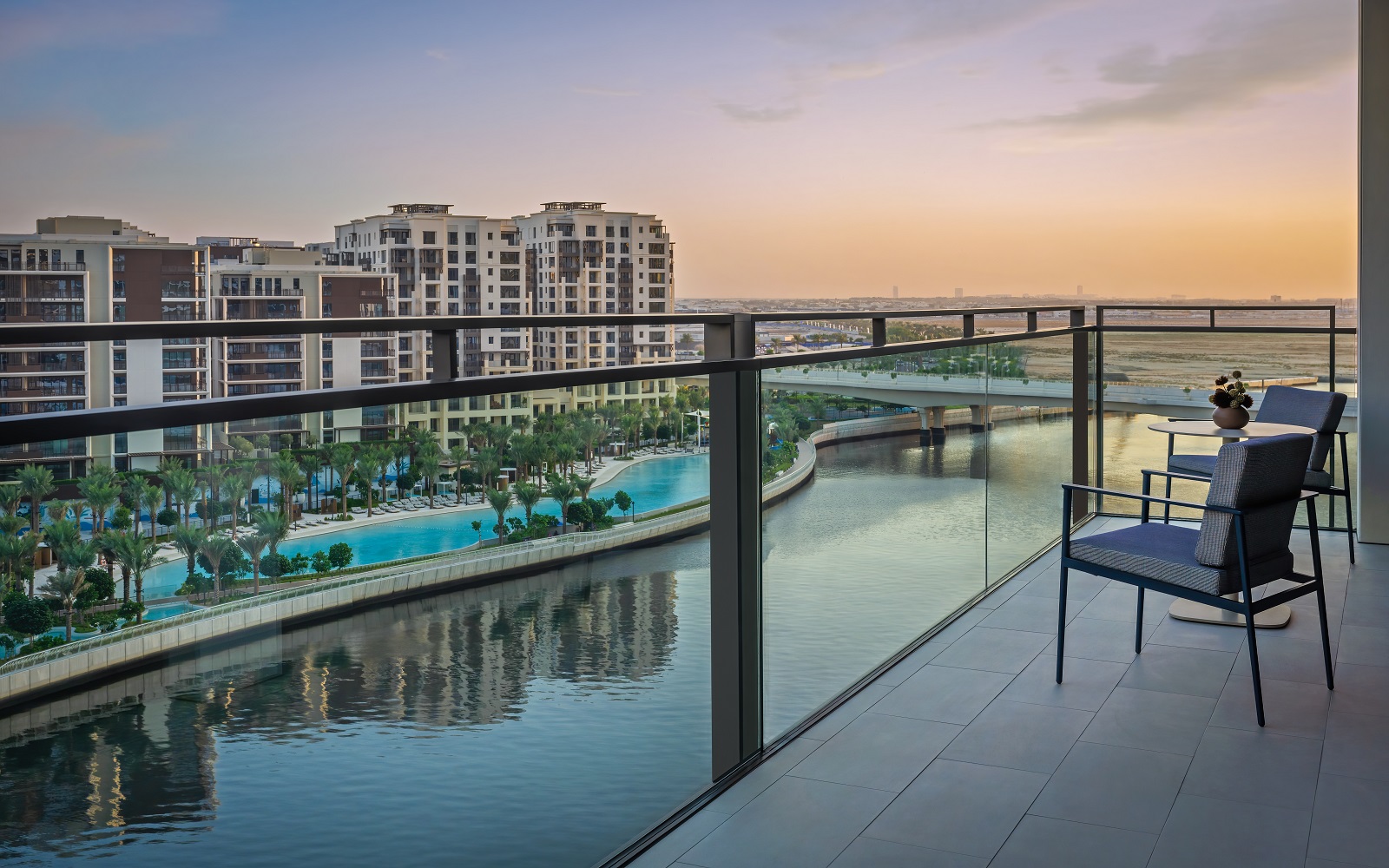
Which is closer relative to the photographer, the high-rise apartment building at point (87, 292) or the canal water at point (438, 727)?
the canal water at point (438, 727)

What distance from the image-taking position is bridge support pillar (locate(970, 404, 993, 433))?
13.2ft

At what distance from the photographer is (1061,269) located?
27.4 meters

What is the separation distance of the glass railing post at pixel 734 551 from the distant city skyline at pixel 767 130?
49.9ft

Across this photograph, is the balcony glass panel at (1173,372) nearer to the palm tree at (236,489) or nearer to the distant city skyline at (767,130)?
the palm tree at (236,489)

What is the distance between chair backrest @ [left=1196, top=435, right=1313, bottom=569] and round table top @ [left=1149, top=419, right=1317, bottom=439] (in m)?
1.31

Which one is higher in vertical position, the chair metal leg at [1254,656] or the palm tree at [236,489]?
the palm tree at [236,489]

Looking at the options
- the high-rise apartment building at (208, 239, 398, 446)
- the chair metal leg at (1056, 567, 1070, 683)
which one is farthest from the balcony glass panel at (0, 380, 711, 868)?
the high-rise apartment building at (208, 239, 398, 446)

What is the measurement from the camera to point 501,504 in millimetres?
1718

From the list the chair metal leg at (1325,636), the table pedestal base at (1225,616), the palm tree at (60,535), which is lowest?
the table pedestal base at (1225,616)

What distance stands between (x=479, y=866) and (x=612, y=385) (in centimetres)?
84

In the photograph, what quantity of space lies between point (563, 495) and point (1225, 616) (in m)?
2.75

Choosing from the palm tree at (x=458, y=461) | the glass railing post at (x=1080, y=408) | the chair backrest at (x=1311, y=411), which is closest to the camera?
the palm tree at (x=458, y=461)

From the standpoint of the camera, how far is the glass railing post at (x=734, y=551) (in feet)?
7.66

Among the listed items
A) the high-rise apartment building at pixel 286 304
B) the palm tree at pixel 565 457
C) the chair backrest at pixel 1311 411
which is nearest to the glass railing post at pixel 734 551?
the palm tree at pixel 565 457
